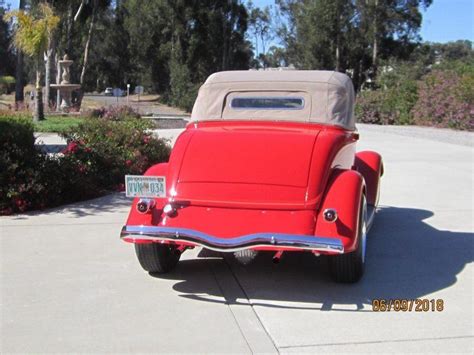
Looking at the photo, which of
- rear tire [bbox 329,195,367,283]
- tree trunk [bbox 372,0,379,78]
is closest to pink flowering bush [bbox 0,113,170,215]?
rear tire [bbox 329,195,367,283]

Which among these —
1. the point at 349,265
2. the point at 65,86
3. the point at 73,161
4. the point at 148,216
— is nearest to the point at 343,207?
the point at 349,265

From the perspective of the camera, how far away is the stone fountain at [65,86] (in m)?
28.3

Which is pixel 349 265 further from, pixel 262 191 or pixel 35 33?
pixel 35 33

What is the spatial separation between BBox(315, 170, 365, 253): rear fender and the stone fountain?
2509cm

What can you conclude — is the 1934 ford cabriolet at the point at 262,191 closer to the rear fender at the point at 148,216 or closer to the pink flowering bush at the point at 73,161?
the rear fender at the point at 148,216

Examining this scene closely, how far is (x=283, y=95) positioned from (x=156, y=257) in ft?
6.68

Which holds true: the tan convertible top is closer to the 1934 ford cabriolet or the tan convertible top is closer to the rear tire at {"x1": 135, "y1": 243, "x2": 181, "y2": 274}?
the 1934 ford cabriolet

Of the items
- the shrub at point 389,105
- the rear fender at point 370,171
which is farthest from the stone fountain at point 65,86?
the rear fender at point 370,171

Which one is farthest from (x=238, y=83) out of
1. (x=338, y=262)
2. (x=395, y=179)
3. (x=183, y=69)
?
(x=183, y=69)

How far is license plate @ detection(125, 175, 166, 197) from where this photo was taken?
4633 mm

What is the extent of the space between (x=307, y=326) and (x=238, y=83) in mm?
2783

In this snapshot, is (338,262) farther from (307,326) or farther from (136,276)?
(136,276)

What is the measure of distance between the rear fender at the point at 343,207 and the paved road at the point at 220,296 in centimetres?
56

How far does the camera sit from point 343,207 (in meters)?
4.48
